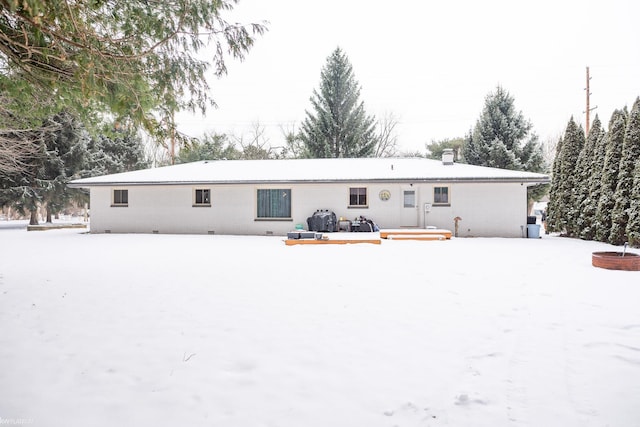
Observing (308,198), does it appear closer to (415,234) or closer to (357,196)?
(357,196)

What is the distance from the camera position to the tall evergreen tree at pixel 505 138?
21.4 metres

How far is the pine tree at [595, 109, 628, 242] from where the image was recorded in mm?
11969

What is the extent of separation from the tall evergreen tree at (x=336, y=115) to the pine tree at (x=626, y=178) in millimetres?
17405

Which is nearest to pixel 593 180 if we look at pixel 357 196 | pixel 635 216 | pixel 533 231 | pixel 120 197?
pixel 635 216

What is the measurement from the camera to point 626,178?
37.2 feet

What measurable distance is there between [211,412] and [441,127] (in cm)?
3805

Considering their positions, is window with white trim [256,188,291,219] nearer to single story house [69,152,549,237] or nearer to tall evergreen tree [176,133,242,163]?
single story house [69,152,549,237]

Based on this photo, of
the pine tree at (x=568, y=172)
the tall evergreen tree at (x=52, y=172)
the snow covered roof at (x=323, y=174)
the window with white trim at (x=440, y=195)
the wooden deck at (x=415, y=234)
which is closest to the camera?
the wooden deck at (x=415, y=234)

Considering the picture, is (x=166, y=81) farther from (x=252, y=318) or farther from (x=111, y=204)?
(x=111, y=204)

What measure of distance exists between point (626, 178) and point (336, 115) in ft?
62.3

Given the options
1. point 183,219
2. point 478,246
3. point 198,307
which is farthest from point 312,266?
point 183,219

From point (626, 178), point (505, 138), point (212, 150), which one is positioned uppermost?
point (212, 150)

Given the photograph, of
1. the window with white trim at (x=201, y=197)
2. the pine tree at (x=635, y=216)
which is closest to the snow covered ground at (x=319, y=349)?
the pine tree at (x=635, y=216)

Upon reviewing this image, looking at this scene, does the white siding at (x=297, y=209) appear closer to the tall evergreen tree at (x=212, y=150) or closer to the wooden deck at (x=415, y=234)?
the wooden deck at (x=415, y=234)
